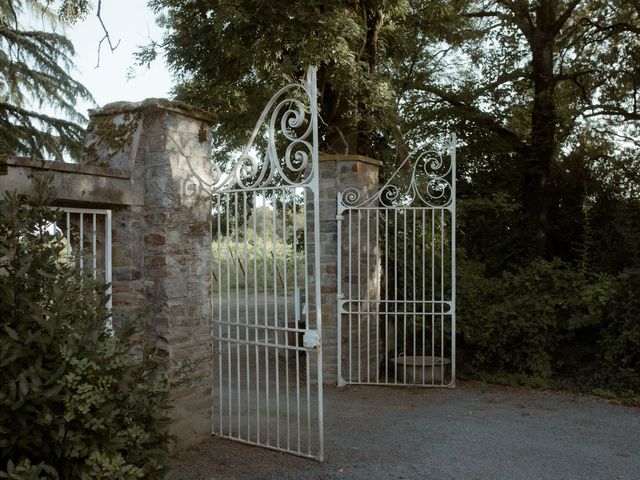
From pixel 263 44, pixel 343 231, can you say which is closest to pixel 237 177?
pixel 343 231

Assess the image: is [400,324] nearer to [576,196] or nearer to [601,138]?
[576,196]

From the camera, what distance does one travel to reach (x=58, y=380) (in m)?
2.63

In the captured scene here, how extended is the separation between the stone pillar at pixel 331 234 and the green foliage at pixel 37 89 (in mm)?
6472

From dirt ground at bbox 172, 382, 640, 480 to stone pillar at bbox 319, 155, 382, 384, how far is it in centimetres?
52

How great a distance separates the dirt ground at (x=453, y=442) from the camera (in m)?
4.66

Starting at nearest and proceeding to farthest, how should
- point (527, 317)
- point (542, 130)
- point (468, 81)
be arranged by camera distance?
point (527, 317) < point (542, 130) < point (468, 81)

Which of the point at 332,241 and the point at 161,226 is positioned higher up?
the point at 161,226

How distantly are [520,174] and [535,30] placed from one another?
103 inches

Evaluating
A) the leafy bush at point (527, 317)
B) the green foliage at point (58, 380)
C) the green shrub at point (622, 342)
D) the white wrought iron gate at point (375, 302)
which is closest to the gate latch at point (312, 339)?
the green foliage at point (58, 380)

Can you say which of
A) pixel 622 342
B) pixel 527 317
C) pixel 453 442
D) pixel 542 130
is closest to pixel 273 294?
pixel 453 442

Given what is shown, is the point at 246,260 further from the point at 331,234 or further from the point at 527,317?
the point at 527,317

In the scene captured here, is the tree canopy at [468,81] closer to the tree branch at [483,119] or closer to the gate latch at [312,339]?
the tree branch at [483,119]

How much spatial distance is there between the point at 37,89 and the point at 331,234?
7468mm

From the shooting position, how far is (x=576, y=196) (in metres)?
11.7
